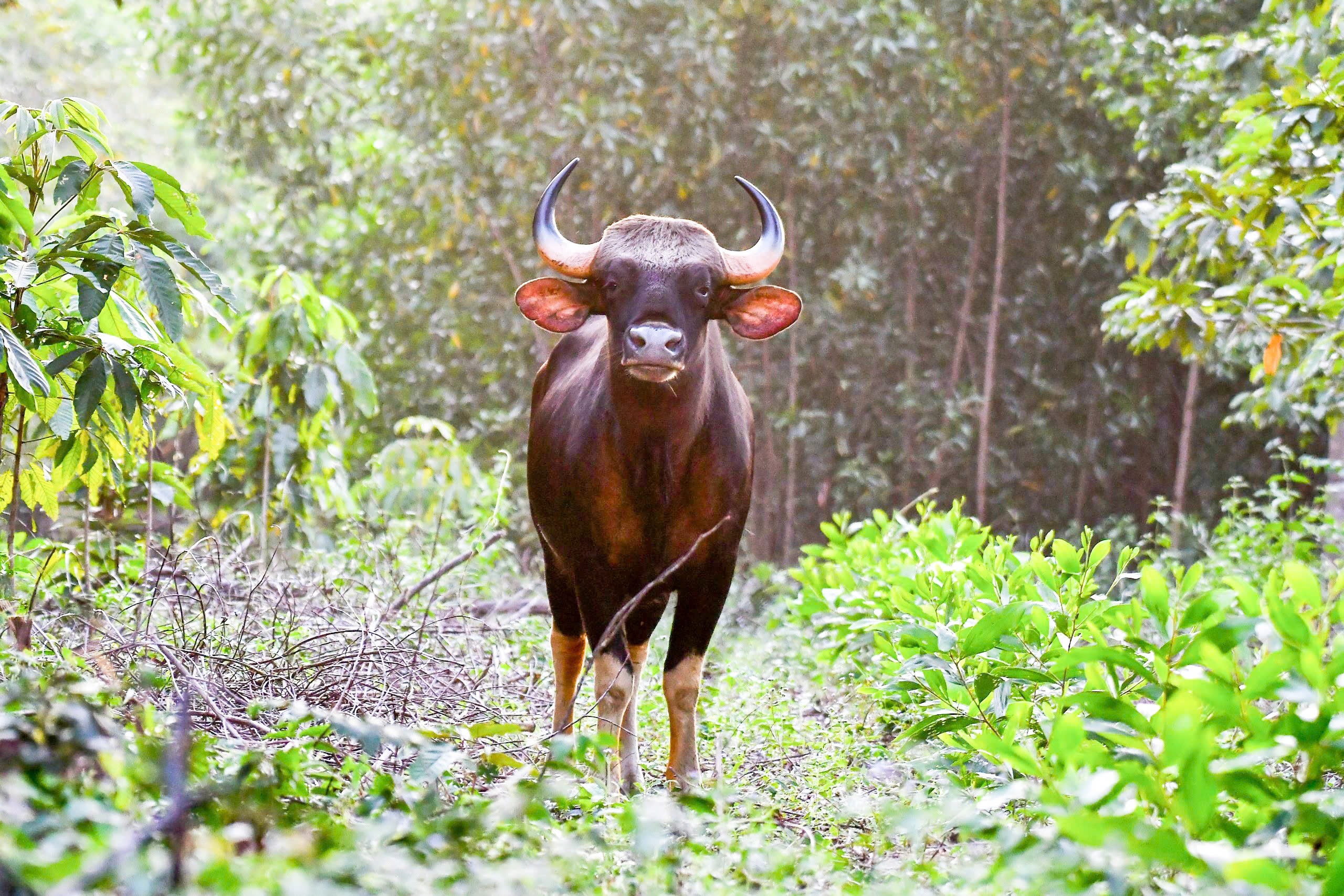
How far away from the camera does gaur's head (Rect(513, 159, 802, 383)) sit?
12.3 feet

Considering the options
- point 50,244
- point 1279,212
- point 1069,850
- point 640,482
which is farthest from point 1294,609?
point 1279,212

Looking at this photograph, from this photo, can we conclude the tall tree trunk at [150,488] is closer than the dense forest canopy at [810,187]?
Yes

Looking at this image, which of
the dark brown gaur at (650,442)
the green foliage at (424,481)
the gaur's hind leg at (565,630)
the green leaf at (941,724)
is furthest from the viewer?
the green foliage at (424,481)

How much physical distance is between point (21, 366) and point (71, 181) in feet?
2.27

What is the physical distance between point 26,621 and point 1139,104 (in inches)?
342

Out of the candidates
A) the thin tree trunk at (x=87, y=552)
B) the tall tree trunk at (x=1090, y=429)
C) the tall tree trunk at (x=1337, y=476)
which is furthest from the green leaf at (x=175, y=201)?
the tall tree trunk at (x=1090, y=429)

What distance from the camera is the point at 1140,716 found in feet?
8.16

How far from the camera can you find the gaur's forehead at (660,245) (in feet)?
13.0

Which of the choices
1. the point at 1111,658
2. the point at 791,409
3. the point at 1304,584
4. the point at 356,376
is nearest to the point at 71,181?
the point at 1111,658

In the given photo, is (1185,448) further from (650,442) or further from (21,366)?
(21,366)

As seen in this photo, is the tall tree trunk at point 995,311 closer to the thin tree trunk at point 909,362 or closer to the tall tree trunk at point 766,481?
the thin tree trunk at point 909,362

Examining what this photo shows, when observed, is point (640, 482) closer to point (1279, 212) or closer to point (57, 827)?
point (57, 827)

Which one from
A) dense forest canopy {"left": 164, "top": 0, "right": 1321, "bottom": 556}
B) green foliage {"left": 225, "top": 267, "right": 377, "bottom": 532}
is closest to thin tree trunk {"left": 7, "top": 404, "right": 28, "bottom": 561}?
green foliage {"left": 225, "top": 267, "right": 377, "bottom": 532}

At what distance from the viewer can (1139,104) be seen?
9539mm
